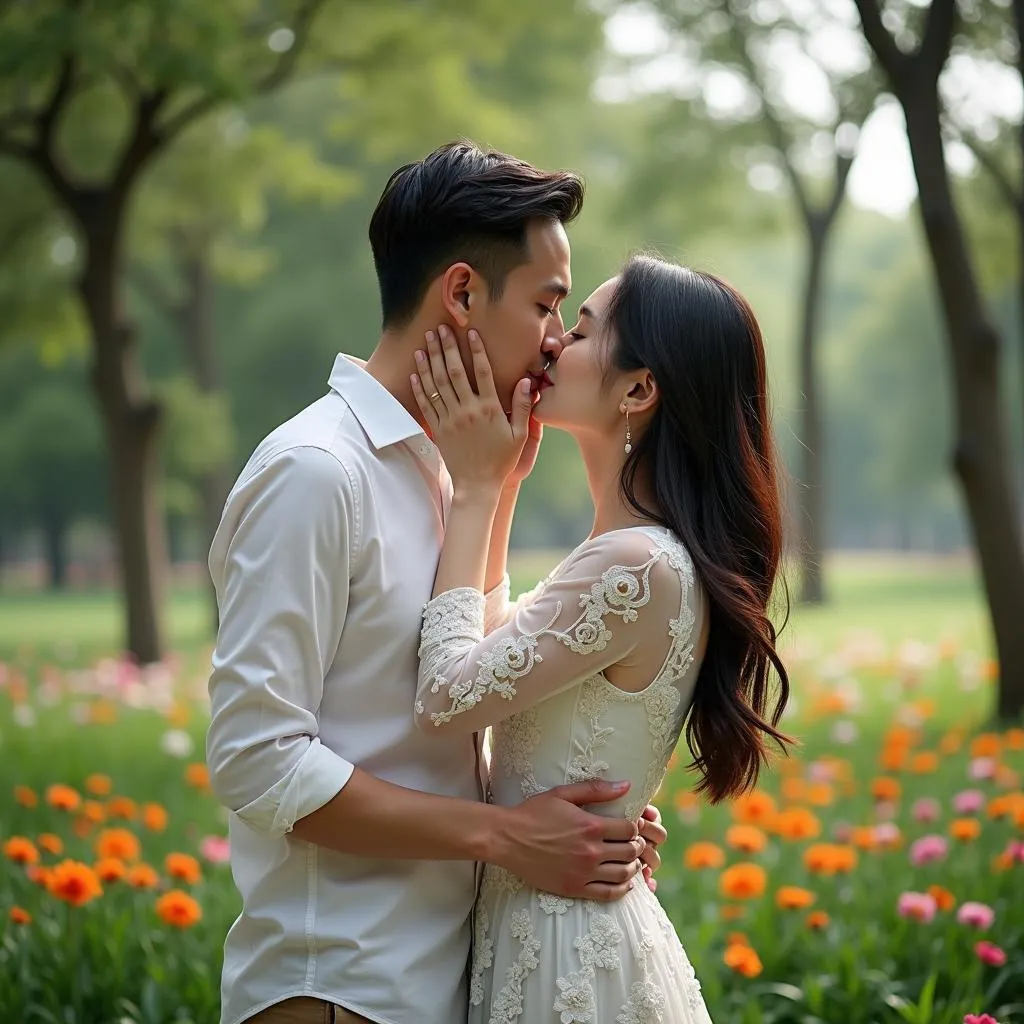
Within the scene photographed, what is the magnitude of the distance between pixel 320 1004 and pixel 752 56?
17.4 meters

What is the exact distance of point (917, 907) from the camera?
4.06 meters

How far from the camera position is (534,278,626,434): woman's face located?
2.54 metres

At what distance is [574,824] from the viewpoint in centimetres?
235

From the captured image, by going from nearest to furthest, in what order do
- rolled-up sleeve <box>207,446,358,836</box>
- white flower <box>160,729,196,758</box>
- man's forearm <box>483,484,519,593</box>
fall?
rolled-up sleeve <box>207,446,358,836</box>
man's forearm <box>483,484,519,593</box>
white flower <box>160,729,196,758</box>

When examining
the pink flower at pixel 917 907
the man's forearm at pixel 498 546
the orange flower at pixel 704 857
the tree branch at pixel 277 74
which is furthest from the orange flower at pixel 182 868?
the tree branch at pixel 277 74

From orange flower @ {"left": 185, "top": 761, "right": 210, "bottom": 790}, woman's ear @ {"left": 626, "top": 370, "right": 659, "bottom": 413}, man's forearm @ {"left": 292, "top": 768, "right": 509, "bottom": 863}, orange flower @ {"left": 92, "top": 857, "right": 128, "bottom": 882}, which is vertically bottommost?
orange flower @ {"left": 185, "top": 761, "right": 210, "bottom": 790}

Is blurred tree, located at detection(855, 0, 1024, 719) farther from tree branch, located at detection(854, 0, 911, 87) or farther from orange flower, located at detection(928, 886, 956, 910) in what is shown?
orange flower, located at detection(928, 886, 956, 910)

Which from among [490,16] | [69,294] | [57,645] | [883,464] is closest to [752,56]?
[490,16]

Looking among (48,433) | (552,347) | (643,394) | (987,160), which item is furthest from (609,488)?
(48,433)

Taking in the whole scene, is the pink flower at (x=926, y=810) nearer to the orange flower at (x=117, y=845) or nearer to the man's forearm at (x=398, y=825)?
the orange flower at (x=117, y=845)

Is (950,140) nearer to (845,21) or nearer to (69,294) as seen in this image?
(845,21)

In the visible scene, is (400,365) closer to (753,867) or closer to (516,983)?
(516,983)

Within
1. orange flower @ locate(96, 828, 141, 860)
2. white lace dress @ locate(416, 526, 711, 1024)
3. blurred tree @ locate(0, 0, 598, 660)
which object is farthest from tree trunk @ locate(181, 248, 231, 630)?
white lace dress @ locate(416, 526, 711, 1024)

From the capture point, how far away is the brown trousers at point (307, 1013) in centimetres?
223
